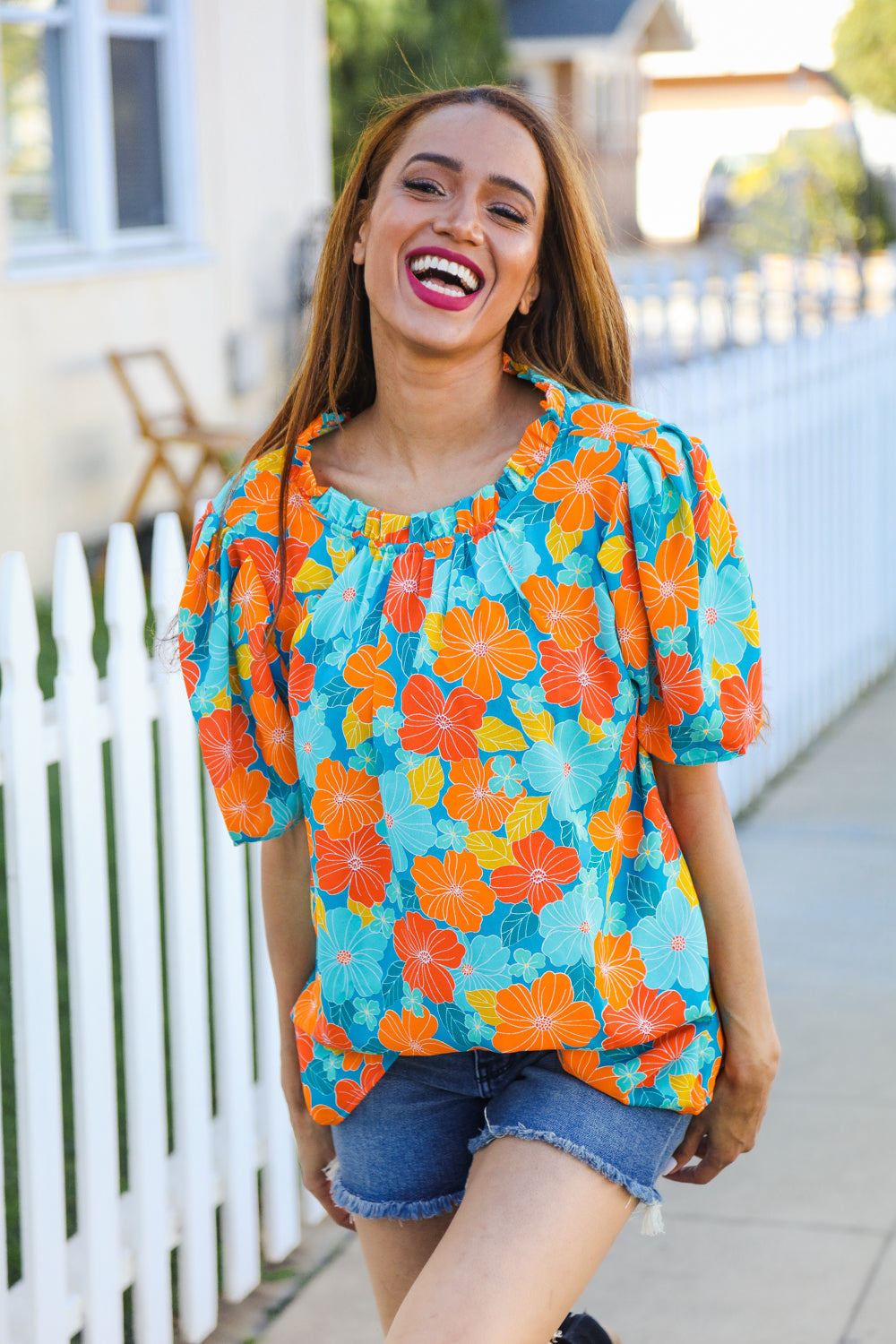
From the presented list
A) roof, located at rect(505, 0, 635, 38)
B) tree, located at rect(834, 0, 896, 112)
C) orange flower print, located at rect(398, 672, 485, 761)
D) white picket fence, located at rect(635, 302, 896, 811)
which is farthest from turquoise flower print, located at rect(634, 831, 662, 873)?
tree, located at rect(834, 0, 896, 112)

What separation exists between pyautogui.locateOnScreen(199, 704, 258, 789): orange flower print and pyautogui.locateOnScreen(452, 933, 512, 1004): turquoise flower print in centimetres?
39

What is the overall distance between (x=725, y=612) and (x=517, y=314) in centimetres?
47

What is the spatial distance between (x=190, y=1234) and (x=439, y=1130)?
1.24m

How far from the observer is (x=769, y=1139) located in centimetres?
366

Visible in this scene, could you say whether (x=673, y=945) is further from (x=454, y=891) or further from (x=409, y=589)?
(x=409, y=589)

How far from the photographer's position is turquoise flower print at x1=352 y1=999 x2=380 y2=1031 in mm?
1818

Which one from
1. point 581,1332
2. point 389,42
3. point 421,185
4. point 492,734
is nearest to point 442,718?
point 492,734

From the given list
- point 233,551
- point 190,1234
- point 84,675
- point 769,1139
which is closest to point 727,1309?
point 769,1139

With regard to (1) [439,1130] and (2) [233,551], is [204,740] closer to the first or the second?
(2) [233,551]

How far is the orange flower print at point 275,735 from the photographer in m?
1.94

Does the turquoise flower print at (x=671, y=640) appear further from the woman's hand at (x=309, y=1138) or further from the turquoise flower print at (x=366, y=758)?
the woman's hand at (x=309, y=1138)

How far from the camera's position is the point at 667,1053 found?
1786 mm

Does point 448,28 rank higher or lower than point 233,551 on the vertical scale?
higher

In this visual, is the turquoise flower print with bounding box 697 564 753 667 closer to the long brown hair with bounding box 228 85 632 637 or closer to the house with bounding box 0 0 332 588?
the long brown hair with bounding box 228 85 632 637
